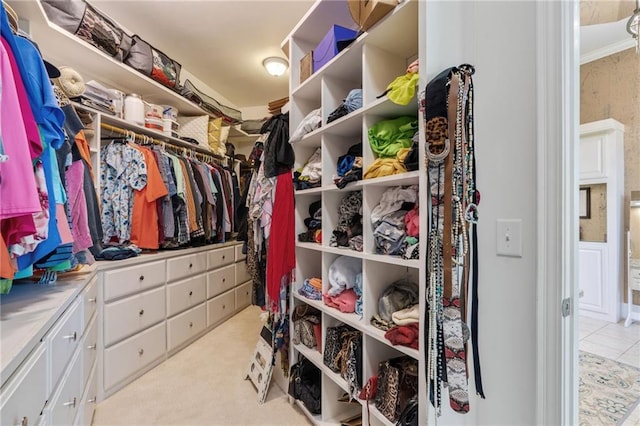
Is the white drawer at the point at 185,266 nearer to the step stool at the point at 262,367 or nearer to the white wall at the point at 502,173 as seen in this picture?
the step stool at the point at 262,367

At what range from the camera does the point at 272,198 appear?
6.29ft

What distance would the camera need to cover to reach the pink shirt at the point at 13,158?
0.78m

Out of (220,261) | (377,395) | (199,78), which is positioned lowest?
(377,395)

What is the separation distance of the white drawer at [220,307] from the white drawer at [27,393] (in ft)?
6.69

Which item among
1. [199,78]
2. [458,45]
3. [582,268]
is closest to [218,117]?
[199,78]

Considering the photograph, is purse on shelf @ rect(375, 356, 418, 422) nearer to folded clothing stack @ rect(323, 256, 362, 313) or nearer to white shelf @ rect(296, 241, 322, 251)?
folded clothing stack @ rect(323, 256, 362, 313)

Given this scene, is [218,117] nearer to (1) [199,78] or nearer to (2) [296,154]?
(1) [199,78]

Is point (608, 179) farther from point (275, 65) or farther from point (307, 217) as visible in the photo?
point (275, 65)

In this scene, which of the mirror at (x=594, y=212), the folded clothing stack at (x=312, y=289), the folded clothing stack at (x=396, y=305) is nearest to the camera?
the folded clothing stack at (x=396, y=305)

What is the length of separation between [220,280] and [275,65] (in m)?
2.18

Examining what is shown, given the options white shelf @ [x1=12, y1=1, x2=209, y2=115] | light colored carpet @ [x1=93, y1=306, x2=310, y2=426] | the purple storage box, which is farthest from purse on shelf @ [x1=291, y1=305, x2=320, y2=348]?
white shelf @ [x1=12, y1=1, x2=209, y2=115]

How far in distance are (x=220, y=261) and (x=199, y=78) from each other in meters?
1.98

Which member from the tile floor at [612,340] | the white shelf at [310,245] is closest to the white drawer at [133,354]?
the white shelf at [310,245]

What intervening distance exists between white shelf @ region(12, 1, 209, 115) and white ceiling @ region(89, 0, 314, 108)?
430 millimetres
